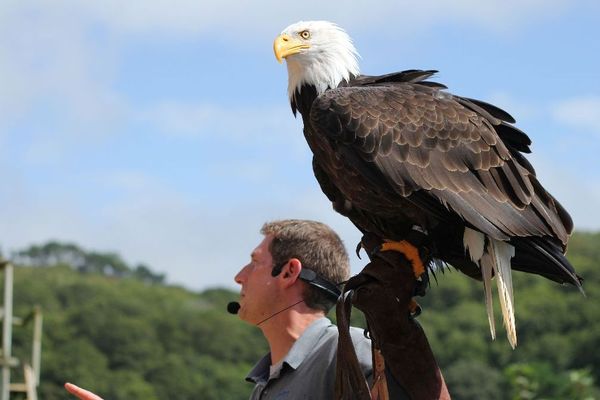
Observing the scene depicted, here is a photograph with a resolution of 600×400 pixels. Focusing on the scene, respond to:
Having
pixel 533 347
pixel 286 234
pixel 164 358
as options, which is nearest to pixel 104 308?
pixel 164 358

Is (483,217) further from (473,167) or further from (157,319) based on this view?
(157,319)

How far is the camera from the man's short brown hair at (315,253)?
6.41 metres

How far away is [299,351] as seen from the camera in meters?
6.16

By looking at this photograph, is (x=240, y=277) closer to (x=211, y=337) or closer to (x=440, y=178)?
(x=440, y=178)

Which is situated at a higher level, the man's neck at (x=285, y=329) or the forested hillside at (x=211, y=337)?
the forested hillside at (x=211, y=337)

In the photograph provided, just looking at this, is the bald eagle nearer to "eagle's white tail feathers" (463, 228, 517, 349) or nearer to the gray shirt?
"eagle's white tail feathers" (463, 228, 517, 349)

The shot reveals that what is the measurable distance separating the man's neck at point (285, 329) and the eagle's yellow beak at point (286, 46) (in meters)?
1.23

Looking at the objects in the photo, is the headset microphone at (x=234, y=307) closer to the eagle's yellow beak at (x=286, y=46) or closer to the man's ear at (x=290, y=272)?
the man's ear at (x=290, y=272)

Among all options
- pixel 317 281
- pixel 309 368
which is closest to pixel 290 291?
pixel 317 281

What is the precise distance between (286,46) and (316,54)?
15 cm

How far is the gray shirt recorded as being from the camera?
19.5 feet

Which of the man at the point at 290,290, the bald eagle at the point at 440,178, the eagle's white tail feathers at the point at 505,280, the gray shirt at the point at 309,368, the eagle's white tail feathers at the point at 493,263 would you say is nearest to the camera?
the eagle's white tail feathers at the point at 505,280

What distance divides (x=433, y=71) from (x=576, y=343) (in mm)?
44817

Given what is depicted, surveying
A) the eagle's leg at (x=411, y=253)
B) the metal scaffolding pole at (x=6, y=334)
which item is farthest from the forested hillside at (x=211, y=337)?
Result: the eagle's leg at (x=411, y=253)
